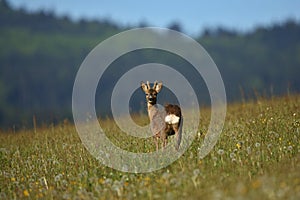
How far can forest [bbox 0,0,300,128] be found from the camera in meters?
86.2

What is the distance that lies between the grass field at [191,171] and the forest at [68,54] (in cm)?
6262

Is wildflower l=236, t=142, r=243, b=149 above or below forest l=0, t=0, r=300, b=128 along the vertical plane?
below

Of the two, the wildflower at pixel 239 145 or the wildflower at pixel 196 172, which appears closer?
the wildflower at pixel 196 172

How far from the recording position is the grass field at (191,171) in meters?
6.83

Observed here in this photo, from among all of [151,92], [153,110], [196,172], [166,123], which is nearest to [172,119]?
[166,123]

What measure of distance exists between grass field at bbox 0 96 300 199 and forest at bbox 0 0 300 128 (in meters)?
62.6

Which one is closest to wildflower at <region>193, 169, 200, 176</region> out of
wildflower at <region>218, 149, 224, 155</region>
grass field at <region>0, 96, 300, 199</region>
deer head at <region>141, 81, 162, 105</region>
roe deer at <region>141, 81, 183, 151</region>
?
grass field at <region>0, 96, 300, 199</region>

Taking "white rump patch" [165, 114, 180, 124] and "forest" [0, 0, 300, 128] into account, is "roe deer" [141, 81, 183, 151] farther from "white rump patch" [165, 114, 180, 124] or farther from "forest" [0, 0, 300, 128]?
"forest" [0, 0, 300, 128]

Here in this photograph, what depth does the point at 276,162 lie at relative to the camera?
821cm

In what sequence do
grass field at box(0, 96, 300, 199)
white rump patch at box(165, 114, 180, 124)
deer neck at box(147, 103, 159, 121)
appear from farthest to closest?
deer neck at box(147, 103, 159, 121)
white rump patch at box(165, 114, 180, 124)
grass field at box(0, 96, 300, 199)

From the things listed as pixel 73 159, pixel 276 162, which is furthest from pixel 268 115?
pixel 73 159

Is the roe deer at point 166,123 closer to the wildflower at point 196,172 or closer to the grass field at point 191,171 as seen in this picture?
the grass field at point 191,171

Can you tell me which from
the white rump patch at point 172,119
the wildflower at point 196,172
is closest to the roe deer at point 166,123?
the white rump patch at point 172,119

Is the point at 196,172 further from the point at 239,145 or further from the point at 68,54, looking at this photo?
the point at 68,54
